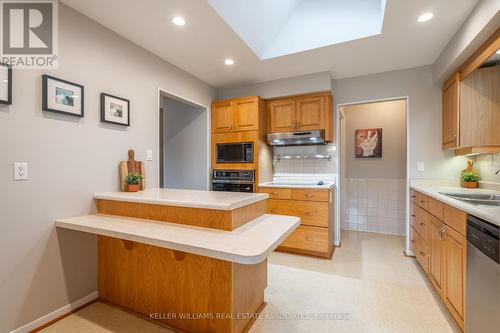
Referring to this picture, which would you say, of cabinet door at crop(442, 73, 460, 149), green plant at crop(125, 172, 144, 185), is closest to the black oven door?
green plant at crop(125, 172, 144, 185)

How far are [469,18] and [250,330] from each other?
3.05 m

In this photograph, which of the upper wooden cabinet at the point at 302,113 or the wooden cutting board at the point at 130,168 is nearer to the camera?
the wooden cutting board at the point at 130,168

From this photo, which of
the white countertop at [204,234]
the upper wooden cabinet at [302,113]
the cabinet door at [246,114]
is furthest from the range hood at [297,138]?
the white countertop at [204,234]

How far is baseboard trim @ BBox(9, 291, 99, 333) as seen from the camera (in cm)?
163

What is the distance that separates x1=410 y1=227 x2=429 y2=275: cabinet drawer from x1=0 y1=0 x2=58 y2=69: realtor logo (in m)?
3.72

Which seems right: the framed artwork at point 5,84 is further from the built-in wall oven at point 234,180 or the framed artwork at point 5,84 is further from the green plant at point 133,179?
the built-in wall oven at point 234,180

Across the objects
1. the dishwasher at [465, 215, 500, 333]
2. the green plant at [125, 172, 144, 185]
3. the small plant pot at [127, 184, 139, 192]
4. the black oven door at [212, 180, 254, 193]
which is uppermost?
the green plant at [125, 172, 144, 185]

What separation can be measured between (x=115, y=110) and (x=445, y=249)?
3100mm

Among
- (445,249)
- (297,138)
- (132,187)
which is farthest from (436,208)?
(132,187)

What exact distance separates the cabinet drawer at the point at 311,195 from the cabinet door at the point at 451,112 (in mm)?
1422

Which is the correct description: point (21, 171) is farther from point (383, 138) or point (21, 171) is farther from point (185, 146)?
point (383, 138)

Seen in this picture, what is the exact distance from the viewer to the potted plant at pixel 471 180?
2520mm

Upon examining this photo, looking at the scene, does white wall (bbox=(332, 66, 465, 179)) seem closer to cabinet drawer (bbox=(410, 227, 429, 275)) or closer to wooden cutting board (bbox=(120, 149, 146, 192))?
cabinet drawer (bbox=(410, 227, 429, 275))

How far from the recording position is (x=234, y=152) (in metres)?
3.47
